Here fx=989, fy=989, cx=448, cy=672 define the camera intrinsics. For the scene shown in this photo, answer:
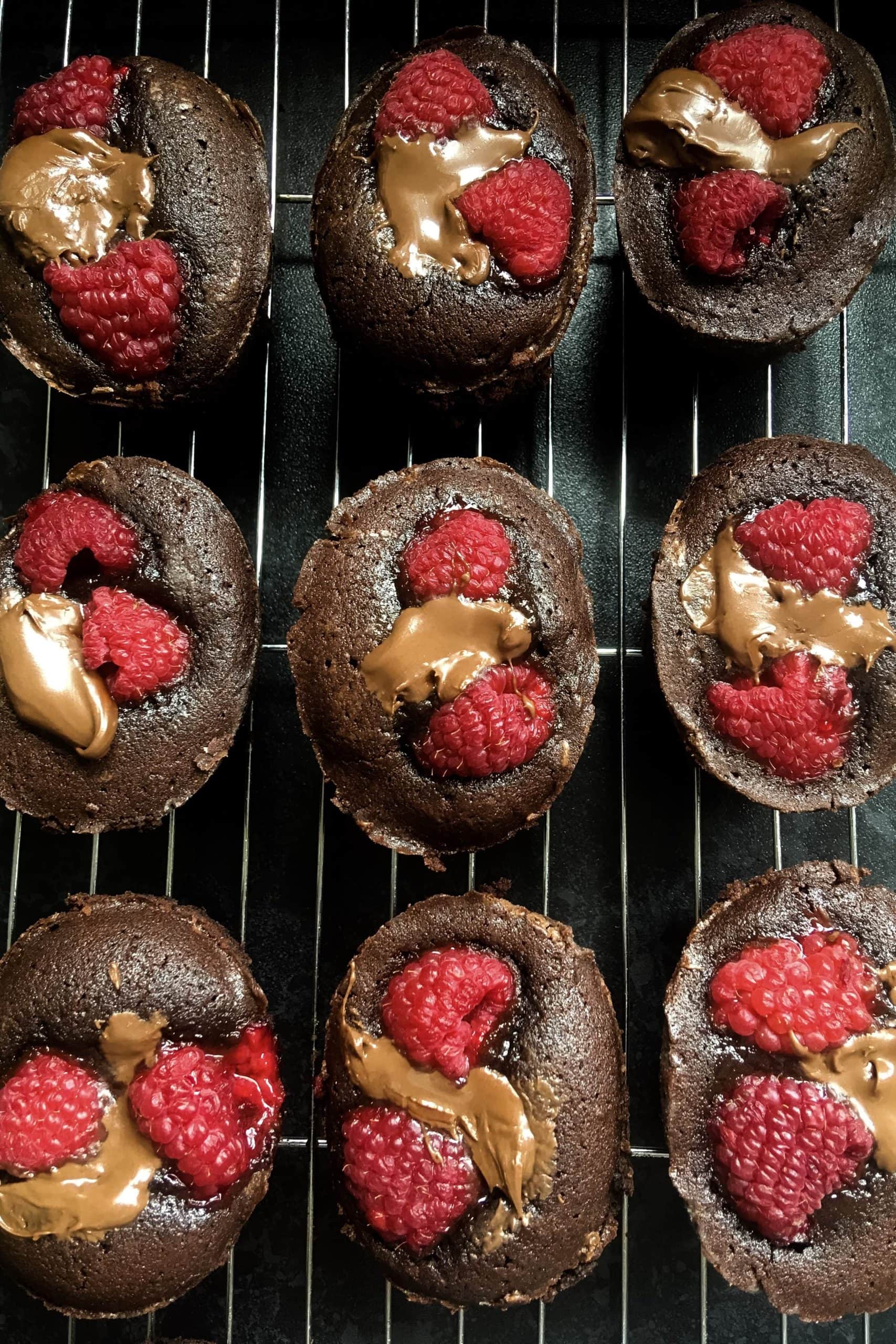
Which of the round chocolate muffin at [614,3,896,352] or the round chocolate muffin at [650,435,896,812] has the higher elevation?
the round chocolate muffin at [614,3,896,352]

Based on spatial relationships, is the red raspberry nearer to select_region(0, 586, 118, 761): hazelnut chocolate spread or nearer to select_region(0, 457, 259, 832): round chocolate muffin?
select_region(0, 457, 259, 832): round chocolate muffin

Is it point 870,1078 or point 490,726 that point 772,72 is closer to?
point 490,726

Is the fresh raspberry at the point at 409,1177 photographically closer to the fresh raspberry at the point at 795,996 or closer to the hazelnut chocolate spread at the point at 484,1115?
the hazelnut chocolate spread at the point at 484,1115

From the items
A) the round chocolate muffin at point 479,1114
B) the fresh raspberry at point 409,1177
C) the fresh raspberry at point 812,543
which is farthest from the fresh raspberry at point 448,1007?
the fresh raspberry at point 812,543

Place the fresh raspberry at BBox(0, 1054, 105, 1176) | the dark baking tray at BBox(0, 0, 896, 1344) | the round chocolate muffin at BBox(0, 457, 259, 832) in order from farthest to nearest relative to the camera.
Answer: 1. the dark baking tray at BBox(0, 0, 896, 1344)
2. the round chocolate muffin at BBox(0, 457, 259, 832)
3. the fresh raspberry at BBox(0, 1054, 105, 1176)

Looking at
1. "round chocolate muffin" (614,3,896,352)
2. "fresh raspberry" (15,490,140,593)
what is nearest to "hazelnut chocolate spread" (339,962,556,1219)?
"fresh raspberry" (15,490,140,593)

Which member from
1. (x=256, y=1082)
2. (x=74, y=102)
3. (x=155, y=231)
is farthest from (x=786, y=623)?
(x=74, y=102)
